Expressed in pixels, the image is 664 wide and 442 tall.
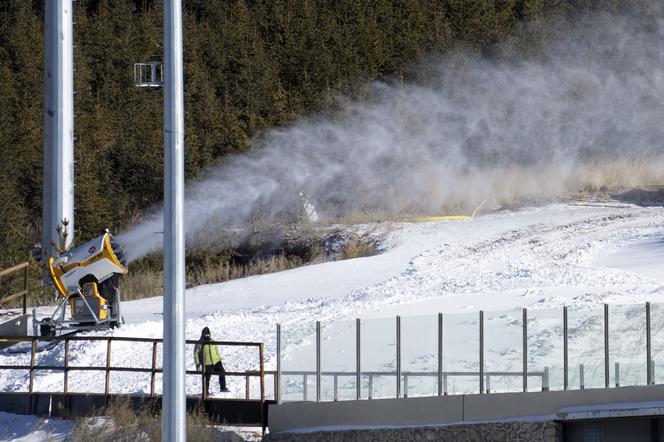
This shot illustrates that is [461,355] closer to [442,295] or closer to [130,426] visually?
[130,426]

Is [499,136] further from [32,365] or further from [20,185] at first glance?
[32,365]

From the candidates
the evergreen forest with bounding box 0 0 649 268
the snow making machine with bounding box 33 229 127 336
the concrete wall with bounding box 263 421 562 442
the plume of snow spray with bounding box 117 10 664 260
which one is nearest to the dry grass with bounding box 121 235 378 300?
the plume of snow spray with bounding box 117 10 664 260

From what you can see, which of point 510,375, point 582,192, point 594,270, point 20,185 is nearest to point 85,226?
point 20,185

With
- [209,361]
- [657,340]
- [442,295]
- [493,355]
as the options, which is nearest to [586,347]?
[657,340]

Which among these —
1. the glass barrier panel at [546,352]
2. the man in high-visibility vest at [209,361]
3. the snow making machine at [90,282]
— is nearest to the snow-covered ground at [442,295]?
the glass barrier panel at [546,352]

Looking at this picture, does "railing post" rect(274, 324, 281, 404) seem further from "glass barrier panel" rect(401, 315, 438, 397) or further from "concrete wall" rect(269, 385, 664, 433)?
"glass barrier panel" rect(401, 315, 438, 397)

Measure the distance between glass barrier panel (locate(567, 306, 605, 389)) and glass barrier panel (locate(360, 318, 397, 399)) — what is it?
299 centimetres

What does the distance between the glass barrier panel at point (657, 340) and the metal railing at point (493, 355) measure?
0.10ft

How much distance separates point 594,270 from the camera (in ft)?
105

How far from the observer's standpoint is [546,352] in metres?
18.7

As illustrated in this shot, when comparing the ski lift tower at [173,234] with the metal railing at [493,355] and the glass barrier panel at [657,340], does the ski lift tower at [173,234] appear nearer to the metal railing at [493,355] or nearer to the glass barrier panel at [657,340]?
the metal railing at [493,355]

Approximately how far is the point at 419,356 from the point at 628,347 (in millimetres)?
3366

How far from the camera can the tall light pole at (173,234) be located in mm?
12594

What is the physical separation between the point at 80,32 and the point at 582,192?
31064mm
